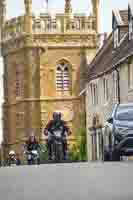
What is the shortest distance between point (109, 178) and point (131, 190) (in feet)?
9.48

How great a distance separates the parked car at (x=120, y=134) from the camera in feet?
88.4

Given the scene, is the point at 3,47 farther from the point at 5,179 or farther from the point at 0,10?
the point at 5,179

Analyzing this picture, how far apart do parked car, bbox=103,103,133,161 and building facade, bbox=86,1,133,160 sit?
1853cm

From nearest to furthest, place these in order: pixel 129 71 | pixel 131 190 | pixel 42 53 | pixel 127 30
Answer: pixel 131 190 < pixel 129 71 < pixel 127 30 < pixel 42 53

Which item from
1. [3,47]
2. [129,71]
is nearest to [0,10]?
[3,47]

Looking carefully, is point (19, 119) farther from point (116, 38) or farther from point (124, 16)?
point (116, 38)

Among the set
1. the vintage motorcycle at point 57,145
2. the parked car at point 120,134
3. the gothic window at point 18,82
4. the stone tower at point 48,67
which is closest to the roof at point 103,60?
the stone tower at point 48,67

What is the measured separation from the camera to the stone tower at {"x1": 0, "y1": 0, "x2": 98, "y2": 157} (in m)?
88.6

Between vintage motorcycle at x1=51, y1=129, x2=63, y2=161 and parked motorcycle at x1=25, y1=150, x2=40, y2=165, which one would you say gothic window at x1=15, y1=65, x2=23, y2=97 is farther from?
vintage motorcycle at x1=51, y1=129, x2=63, y2=161

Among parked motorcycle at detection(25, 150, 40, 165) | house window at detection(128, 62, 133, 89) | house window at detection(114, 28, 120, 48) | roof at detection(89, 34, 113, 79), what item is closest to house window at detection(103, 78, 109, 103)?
roof at detection(89, 34, 113, 79)

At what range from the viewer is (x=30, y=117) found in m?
89.3

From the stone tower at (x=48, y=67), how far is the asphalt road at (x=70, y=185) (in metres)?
69.0

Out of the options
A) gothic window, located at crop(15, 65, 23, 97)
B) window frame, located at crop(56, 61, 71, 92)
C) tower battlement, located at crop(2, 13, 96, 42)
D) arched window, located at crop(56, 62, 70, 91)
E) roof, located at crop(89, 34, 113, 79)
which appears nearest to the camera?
roof, located at crop(89, 34, 113, 79)

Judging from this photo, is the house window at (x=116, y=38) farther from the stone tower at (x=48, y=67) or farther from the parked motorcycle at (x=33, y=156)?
the stone tower at (x=48, y=67)
